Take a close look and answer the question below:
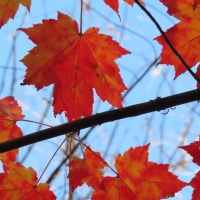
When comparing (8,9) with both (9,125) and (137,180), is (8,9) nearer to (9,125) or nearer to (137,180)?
(9,125)

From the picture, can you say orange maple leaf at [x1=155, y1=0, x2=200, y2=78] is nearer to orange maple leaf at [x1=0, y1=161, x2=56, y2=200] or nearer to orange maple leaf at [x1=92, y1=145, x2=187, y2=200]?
orange maple leaf at [x1=92, y1=145, x2=187, y2=200]

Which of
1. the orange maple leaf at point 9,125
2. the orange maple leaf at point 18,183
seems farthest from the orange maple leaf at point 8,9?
the orange maple leaf at point 18,183

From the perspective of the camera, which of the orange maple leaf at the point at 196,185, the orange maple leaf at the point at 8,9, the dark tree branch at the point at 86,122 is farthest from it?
the orange maple leaf at the point at 8,9

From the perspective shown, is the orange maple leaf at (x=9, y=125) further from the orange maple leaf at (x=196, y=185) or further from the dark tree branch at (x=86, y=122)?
the orange maple leaf at (x=196, y=185)

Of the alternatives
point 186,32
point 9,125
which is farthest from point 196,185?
point 9,125

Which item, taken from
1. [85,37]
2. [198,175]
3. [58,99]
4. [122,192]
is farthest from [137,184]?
[85,37]

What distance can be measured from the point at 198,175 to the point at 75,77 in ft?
1.29

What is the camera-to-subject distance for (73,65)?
36.8 inches

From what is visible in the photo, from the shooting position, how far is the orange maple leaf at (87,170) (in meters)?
0.90

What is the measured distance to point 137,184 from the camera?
0.91 m

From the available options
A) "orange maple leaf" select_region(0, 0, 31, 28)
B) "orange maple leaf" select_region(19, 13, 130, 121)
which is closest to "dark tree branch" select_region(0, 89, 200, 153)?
"orange maple leaf" select_region(19, 13, 130, 121)

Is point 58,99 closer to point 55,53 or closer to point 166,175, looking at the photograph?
point 55,53

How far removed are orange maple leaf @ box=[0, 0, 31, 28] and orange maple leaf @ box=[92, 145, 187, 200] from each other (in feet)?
1.55

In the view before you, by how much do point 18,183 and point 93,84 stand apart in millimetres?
318
